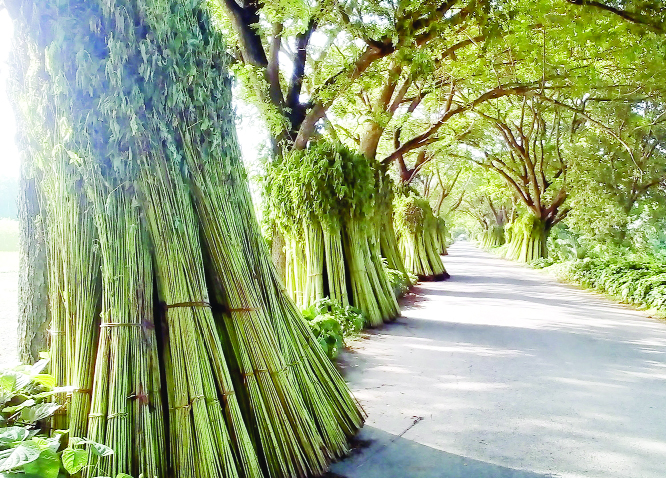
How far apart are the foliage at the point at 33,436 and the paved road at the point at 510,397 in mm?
1274

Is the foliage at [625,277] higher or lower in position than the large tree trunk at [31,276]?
lower

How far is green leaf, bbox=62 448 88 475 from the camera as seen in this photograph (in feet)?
5.60

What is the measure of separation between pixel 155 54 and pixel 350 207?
3.96 meters

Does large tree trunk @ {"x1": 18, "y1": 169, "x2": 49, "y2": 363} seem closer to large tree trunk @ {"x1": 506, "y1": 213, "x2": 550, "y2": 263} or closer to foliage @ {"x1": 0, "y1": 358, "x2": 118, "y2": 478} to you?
foliage @ {"x1": 0, "y1": 358, "x2": 118, "y2": 478}

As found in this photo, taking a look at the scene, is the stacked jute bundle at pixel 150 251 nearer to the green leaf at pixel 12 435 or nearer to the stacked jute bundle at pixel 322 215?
the green leaf at pixel 12 435

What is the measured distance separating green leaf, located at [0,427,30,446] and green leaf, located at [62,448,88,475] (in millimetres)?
160

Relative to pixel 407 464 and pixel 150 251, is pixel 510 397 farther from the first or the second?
pixel 150 251

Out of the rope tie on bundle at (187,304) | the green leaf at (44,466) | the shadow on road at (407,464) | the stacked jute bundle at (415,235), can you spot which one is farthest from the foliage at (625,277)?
the green leaf at (44,466)

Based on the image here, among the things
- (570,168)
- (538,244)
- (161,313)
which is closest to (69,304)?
(161,313)

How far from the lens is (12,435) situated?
67.7 inches

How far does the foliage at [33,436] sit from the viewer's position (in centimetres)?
162

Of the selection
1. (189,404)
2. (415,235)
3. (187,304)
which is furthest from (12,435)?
(415,235)

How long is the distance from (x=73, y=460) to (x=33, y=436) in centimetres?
32

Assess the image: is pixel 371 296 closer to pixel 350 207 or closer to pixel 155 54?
pixel 350 207
